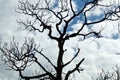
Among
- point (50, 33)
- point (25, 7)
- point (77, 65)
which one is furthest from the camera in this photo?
point (25, 7)

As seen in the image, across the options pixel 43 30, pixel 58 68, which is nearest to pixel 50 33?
pixel 43 30

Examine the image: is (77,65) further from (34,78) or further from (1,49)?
(1,49)

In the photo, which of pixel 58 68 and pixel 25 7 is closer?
pixel 58 68

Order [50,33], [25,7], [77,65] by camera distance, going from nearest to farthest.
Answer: [77,65], [50,33], [25,7]

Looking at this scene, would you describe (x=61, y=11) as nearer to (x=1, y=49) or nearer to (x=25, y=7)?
(x=25, y=7)

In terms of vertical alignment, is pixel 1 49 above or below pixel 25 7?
below

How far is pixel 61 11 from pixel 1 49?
459 centimetres

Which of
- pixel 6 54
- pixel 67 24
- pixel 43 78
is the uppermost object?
pixel 67 24

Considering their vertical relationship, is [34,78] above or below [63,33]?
below

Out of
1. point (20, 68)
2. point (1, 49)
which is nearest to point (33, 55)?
point (20, 68)

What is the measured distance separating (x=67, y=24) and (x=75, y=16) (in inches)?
27.2

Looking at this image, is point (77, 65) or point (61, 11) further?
point (61, 11)

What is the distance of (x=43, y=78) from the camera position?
61.3 ft

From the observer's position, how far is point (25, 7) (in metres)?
20.6
